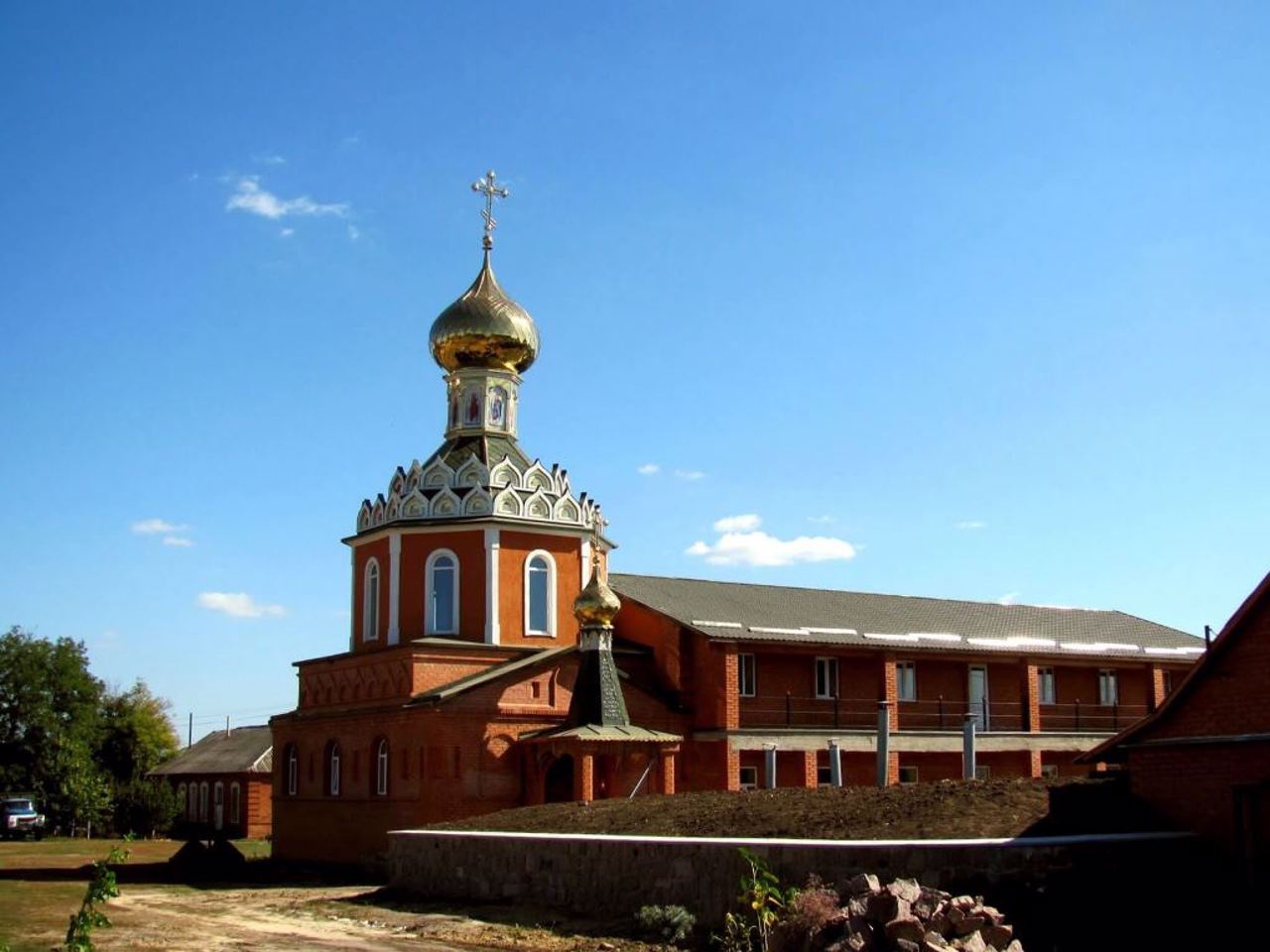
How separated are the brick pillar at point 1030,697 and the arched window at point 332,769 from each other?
1622cm

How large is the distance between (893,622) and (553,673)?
10.7 metres

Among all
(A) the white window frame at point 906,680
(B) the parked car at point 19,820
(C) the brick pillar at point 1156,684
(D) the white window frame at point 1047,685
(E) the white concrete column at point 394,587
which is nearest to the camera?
(E) the white concrete column at point 394,587

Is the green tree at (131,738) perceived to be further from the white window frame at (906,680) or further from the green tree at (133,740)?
the white window frame at (906,680)

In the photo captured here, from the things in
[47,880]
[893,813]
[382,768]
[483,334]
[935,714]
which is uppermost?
[483,334]

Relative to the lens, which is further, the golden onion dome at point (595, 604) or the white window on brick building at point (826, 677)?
the white window on brick building at point (826, 677)

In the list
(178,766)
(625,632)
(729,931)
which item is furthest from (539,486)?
(178,766)

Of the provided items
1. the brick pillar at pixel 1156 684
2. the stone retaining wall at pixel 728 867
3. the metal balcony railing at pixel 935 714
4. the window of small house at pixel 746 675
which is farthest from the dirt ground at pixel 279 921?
the brick pillar at pixel 1156 684

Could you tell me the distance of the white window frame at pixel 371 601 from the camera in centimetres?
3119

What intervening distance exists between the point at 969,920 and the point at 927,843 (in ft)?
5.36

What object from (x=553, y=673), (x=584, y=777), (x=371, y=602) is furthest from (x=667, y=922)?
(x=371, y=602)

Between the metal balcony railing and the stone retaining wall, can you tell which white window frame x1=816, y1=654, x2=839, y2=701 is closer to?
the metal balcony railing

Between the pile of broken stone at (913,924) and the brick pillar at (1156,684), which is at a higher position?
the brick pillar at (1156,684)

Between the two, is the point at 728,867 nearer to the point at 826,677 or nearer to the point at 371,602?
the point at 371,602

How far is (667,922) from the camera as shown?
15375 millimetres
